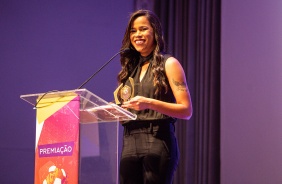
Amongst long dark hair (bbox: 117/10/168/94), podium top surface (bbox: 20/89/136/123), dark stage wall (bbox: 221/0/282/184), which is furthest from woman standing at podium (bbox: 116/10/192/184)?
dark stage wall (bbox: 221/0/282/184)

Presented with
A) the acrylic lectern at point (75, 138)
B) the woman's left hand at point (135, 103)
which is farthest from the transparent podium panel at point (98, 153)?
the woman's left hand at point (135, 103)

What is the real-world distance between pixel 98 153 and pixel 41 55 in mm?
2694

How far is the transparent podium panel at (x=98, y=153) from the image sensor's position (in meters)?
1.84

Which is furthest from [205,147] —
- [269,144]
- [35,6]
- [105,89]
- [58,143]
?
[58,143]

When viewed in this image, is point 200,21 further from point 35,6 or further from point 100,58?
point 35,6

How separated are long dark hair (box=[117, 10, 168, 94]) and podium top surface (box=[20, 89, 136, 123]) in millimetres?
395

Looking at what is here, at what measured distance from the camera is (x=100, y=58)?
476 centimetres

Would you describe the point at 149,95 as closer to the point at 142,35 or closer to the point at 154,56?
the point at 154,56

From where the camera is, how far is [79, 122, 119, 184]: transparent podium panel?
184cm

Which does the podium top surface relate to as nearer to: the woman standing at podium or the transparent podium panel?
the transparent podium panel

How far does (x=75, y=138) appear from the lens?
1.81m

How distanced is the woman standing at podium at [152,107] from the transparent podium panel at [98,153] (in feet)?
0.70

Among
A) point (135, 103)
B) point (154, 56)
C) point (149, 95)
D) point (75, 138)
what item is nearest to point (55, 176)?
point (75, 138)

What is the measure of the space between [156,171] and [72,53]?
2.62 m
